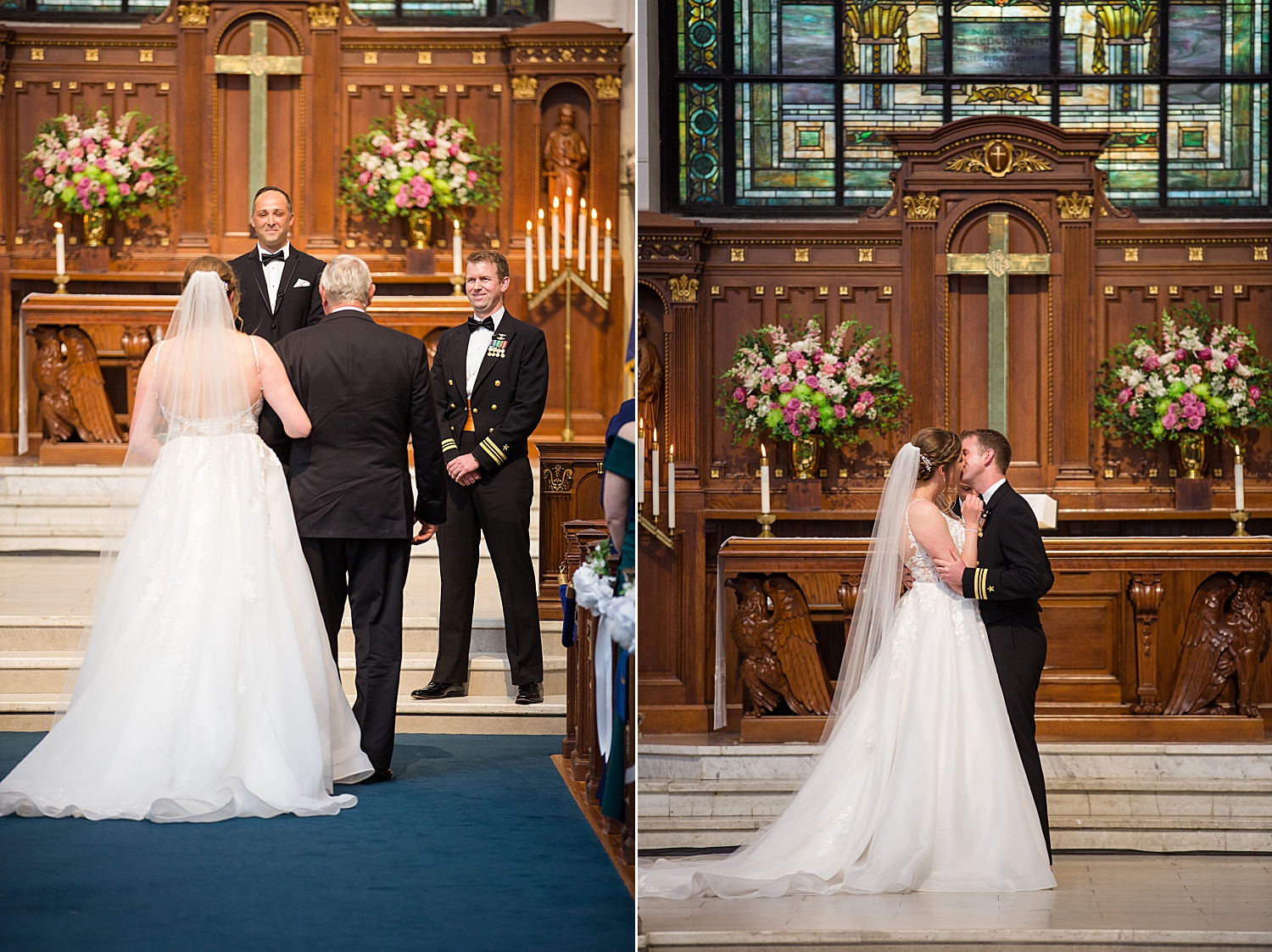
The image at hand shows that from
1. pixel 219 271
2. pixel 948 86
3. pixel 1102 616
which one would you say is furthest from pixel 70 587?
pixel 948 86

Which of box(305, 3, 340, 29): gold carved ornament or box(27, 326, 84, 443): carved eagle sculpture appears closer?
box(27, 326, 84, 443): carved eagle sculpture

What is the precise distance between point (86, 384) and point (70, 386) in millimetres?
70

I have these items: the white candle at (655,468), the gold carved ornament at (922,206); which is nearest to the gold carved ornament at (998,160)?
the gold carved ornament at (922,206)

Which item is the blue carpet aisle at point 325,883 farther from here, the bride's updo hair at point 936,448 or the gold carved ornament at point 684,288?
the gold carved ornament at point 684,288

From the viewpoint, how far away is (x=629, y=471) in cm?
321

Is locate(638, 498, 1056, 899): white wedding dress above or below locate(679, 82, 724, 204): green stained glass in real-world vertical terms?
below

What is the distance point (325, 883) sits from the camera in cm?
326

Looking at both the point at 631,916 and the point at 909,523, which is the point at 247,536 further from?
the point at 909,523

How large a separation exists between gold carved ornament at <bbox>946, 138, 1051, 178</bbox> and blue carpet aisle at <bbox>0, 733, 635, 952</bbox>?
4.53 m

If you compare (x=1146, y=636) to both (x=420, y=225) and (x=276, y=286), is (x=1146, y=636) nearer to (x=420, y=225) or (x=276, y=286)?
(x=276, y=286)

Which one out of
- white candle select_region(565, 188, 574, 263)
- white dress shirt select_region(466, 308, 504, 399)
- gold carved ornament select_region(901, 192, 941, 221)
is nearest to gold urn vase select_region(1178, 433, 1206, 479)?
gold carved ornament select_region(901, 192, 941, 221)

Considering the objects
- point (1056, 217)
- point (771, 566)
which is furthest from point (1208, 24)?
point (771, 566)

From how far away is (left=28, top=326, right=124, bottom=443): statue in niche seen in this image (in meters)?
7.03

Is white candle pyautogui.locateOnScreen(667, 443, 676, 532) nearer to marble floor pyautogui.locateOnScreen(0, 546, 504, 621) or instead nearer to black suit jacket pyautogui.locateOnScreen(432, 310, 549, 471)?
marble floor pyautogui.locateOnScreen(0, 546, 504, 621)
